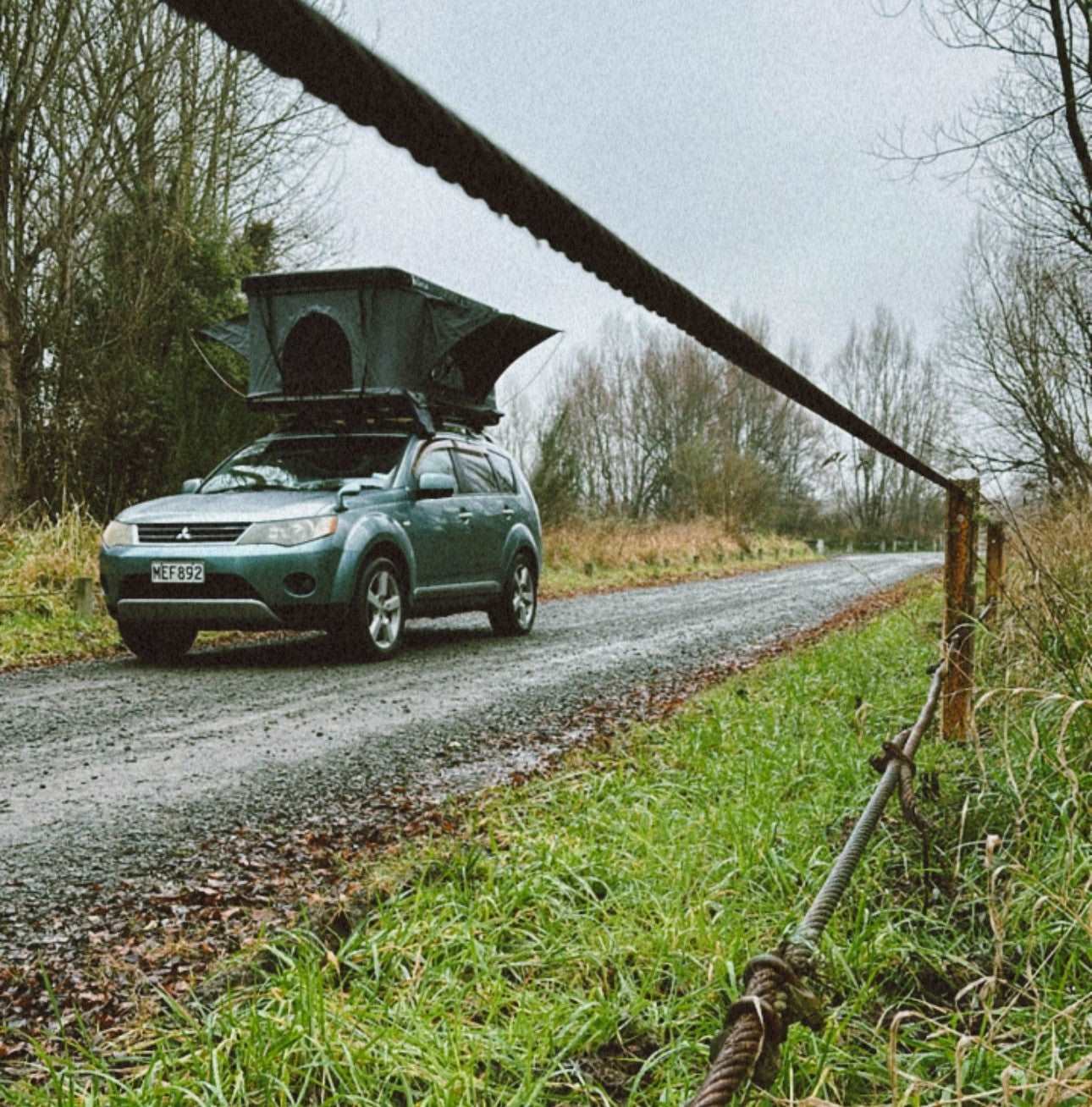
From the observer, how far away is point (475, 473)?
10117 millimetres

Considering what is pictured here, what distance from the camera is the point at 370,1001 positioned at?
2.26m

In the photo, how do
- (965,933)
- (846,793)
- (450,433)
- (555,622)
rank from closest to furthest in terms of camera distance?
(965,933), (846,793), (450,433), (555,622)

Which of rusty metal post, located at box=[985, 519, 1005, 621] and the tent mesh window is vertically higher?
the tent mesh window

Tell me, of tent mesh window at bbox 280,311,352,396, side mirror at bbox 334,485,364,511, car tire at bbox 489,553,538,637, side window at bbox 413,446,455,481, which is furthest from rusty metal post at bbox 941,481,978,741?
tent mesh window at bbox 280,311,352,396

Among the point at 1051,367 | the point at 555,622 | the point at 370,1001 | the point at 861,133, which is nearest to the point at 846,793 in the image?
the point at 370,1001

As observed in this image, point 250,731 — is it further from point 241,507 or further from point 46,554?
point 46,554

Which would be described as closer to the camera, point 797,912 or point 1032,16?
point 797,912

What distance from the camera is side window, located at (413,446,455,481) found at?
9.14 meters

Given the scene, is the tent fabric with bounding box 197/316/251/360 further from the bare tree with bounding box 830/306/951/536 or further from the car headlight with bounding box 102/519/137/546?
the bare tree with bounding box 830/306/951/536

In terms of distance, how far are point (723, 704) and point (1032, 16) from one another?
13.9m

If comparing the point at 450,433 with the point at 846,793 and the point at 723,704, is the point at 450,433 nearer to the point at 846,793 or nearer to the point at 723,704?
the point at 723,704

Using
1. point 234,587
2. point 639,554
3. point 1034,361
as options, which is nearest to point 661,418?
point 639,554

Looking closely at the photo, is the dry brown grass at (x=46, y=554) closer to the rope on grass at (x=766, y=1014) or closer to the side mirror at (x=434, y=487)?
the side mirror at (x=434, y=487)

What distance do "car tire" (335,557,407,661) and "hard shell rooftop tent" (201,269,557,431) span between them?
65.1 inches
